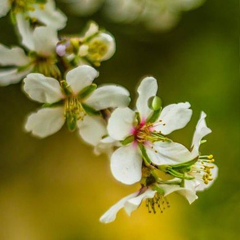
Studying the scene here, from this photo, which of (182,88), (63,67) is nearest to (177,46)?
(182,88)

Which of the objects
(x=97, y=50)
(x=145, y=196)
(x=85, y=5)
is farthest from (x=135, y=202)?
(x=85, y=5)

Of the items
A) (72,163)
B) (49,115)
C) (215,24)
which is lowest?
(72,163)

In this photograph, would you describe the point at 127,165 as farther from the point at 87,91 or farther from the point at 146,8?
the point at 146,8

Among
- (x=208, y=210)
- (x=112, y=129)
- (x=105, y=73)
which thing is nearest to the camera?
(x=112, y=129)

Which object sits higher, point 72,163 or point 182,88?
point 182,88

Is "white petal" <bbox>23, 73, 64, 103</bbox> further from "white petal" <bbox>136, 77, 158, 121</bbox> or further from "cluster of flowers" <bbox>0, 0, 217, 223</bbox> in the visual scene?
"white petal" <bbox>136, 77, 158, 121</bbox>

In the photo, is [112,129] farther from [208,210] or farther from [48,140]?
[48,140]
